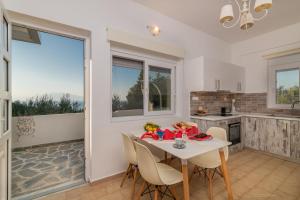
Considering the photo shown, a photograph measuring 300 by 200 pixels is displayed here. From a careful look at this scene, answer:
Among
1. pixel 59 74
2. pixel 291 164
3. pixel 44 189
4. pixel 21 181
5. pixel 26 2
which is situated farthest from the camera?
pixel 59 74

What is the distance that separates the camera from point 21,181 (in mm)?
2246

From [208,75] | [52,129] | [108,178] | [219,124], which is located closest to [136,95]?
[108,178]

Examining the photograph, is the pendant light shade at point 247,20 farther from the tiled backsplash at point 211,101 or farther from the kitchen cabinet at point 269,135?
the kitchen cabinet at point 269,135

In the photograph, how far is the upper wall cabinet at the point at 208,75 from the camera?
3.12 m

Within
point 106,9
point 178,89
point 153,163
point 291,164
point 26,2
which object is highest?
point 106,9

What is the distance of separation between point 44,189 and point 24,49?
3.47 m

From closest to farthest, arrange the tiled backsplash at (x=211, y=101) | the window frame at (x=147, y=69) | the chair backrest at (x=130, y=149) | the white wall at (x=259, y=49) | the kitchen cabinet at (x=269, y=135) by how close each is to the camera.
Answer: the chair backrest at (x=130, y=149) → the window frame at (x=147, y=69) → the kitchen cabinet at (x=269, y=135) → the white wall at (x=259, y=49) → the tiled backsplash at (x=211, y=101)

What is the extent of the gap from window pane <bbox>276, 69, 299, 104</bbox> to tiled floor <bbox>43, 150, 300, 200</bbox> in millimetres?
1510

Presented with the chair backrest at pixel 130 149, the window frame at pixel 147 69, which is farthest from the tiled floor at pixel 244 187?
the window frame at pixel 147 69

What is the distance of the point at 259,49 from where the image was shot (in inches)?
149

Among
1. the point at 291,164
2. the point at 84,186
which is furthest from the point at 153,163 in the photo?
the point at 291,164

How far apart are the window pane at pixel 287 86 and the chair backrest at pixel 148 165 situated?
385cm

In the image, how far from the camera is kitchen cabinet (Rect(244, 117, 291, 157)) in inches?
117

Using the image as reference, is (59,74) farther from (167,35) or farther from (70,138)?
(167,35)
